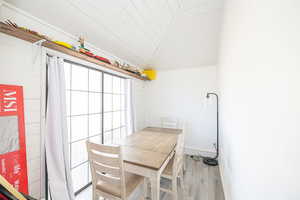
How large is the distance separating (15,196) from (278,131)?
1.02 metres

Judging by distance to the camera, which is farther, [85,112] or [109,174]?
[85,112]

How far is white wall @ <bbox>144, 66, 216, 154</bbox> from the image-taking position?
2.85 meters

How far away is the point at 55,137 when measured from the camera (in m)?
1.32

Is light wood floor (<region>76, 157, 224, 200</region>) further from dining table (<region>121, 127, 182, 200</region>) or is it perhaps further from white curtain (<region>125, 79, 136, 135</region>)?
white curtain (<region>125, 79, 136, 135</region>)

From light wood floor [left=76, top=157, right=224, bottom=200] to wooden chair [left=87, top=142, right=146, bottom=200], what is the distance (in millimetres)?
680

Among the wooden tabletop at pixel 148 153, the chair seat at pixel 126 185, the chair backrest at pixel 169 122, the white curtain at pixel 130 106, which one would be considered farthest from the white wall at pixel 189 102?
the chair seat at pixel 126 185

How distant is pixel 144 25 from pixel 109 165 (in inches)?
86.6

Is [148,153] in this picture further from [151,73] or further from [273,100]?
[151,73]

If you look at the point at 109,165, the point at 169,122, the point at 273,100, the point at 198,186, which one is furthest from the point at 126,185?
the point at 169,122

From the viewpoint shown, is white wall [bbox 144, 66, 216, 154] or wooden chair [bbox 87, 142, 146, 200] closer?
wooden chair [bbox 87, 142, 146, 200]

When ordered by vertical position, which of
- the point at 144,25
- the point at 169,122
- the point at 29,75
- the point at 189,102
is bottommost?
the point at 169,122

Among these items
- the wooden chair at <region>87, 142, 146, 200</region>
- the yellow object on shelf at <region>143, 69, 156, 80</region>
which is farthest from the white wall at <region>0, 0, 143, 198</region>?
the yellow object on shelf at <region>143, 69, 156, 80</region>

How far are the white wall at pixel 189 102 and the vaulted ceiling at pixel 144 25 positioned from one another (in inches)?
12.9

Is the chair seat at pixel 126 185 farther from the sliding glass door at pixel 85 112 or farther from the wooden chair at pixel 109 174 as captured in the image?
the sliding glass door at pixel 85 112
